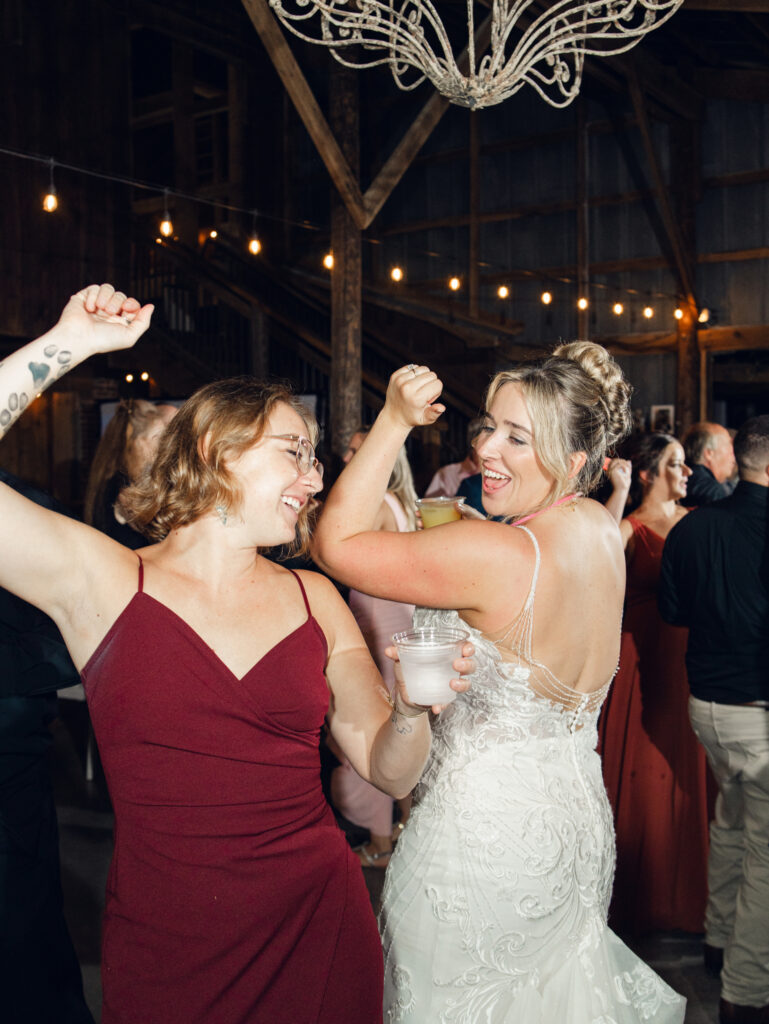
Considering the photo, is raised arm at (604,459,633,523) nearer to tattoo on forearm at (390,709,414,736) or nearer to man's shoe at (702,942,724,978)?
man's shoe at (702,942,724,978)

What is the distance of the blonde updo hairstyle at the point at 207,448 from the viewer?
1453 millimetres

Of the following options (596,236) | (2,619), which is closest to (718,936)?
(2,619)

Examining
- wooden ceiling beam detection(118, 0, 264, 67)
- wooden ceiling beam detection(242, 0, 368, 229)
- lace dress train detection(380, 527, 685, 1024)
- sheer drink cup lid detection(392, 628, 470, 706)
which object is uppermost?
wooden ceiling beam detection(118, 0, 264, 67)

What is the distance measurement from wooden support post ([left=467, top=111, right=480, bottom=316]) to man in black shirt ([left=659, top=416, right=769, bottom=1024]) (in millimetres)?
9104

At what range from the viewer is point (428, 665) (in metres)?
1.29

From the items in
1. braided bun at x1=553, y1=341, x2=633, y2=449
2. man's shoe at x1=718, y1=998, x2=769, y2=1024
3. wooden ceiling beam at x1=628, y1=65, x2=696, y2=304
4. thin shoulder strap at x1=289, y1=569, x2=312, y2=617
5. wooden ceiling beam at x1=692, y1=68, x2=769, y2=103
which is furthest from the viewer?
wooden ceiling beam at x1=692, y1=68, x2=769, y2=103

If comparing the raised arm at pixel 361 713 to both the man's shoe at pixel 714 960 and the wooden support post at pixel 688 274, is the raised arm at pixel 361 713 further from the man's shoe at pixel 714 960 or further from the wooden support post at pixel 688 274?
the wooden support post at pixel 688 274

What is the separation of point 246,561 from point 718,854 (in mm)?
2150

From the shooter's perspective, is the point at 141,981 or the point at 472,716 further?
the point at 472,716

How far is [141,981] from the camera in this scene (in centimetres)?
128

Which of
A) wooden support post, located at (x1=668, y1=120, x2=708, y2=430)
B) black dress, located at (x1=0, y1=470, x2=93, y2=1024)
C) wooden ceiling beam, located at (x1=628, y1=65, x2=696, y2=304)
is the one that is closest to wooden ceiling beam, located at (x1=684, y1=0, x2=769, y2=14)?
wooden ceiling beam, located at (x1=628, y1=65, x2=696, y2=304)

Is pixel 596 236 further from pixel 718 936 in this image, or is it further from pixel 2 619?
pixel 2 619

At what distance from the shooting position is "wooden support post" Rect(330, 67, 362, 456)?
5.65 meters

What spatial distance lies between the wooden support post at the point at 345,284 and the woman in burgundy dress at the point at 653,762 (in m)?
2.61
